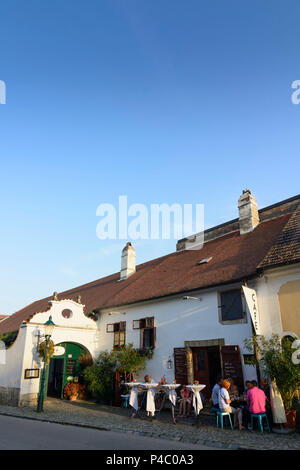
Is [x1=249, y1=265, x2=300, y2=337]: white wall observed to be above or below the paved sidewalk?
above

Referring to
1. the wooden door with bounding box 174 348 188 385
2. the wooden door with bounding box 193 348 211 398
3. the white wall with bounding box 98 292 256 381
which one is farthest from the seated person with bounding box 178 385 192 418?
the white wall with bounding box 98 292 256 381

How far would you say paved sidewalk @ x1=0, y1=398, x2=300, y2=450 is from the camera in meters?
7.71

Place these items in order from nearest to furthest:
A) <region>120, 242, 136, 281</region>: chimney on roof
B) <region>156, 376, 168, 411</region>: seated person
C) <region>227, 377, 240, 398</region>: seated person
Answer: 1. <region>227, 377, 240, 398</region>: seated person
2. <region>156, 376, 168, 411</region>: seated person
3. <region>120, 242, 136, 281</region>: chimney on roof

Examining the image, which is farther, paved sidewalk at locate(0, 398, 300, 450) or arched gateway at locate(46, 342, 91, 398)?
arched gateway at locate(46, 342, 91, 398)

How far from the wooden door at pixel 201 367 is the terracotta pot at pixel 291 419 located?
3.78 m

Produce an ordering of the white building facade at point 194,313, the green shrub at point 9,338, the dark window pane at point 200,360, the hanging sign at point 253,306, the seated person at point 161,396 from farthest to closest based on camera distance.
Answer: the green shrub at point 9,338
the seated person at point 161,396
the dark window pane at point 200,360
the white building facade at point 194,313
the hanging sign at point 253,306

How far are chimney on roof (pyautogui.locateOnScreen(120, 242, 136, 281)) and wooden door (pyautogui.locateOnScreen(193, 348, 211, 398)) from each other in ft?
30.9

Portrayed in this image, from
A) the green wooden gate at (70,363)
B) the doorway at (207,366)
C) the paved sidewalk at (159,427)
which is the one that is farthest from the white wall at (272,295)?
the green wooden gate at (70,363)

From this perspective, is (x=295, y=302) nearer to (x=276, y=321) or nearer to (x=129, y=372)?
(x=276, y=321)

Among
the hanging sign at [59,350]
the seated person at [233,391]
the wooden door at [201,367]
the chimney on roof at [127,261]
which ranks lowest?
the seated person at [233,391]

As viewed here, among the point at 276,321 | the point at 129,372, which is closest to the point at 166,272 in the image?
the point at 129,372

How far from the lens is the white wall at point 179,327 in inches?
470

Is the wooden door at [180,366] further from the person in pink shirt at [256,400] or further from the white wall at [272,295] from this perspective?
the person in pink shirt at [256,400]

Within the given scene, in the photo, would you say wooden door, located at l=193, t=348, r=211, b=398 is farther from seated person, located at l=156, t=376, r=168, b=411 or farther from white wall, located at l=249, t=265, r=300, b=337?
white wall, located at l=249, t=265, r=300, b=337
